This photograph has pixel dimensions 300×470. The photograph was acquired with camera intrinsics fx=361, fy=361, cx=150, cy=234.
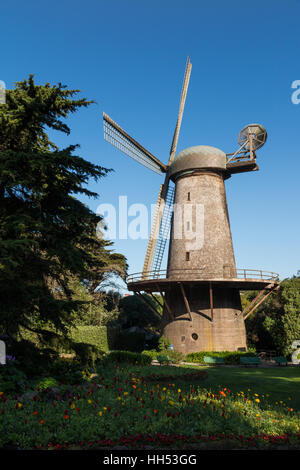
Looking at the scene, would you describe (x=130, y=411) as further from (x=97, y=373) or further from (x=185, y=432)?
(x=97, y=373)

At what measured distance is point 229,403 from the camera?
28.6ft

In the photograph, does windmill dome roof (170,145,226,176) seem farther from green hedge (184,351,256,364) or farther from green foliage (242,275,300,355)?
green hedge (184,351,256,364)

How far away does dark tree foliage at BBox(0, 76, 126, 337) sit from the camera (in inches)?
400

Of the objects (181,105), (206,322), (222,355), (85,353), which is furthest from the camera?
(181,105)

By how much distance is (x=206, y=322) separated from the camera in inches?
923

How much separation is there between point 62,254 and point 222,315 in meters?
15.6

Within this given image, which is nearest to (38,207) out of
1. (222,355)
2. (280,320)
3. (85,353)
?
(85,353)

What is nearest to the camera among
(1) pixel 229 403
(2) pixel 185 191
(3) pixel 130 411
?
(3) pixel 130 411

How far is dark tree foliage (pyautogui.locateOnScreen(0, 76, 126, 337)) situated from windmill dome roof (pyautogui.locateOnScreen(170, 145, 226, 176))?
1444cm

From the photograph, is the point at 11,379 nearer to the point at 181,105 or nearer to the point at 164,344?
the point at 164,344

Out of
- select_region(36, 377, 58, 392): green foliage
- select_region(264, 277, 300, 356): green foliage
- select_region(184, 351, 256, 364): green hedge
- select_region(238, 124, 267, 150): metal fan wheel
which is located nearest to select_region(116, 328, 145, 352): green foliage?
select_region(184, 351, 256, 364): green hedge

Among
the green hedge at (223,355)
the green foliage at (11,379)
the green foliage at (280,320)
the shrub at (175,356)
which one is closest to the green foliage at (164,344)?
the shrub at (175,356)

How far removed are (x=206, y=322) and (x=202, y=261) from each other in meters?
4.02

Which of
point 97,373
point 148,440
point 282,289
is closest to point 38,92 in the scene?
point 97,373
